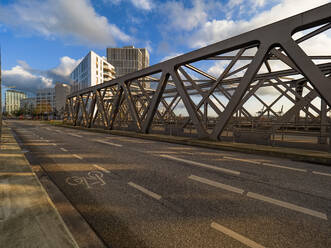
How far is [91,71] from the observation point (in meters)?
64.4

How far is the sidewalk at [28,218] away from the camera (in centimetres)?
207

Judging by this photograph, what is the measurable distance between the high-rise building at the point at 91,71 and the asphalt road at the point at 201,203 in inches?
2758

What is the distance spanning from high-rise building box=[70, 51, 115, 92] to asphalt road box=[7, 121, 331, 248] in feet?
230

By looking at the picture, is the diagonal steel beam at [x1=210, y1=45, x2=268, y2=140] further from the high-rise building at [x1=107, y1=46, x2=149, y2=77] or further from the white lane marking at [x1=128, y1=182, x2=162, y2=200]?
the high-rise building at [x1=107, y1=46, x2=149, y2=77]

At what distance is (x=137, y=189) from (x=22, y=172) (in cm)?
403

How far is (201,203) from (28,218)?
3418 mm

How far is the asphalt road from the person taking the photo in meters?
2.42

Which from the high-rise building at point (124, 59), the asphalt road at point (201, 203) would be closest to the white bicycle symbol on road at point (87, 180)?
the asphalt road at point (201, 203)

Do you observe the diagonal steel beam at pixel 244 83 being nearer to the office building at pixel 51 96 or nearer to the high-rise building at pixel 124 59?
the high-rise building at pixel 124 59

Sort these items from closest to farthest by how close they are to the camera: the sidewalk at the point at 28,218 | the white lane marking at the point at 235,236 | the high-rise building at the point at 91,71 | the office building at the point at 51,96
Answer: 1. the sidewalk at the point at 28,218
2. the white lane marking at the point at 235,236
3. the high-rise building at the point at 91,71
4. the office building at the point at 51,96

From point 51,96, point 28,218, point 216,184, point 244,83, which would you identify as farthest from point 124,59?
point 28,218

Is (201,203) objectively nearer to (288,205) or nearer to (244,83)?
(288,205)

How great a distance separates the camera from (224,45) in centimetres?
1062

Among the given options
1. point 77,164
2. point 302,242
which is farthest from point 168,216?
point 77,164
